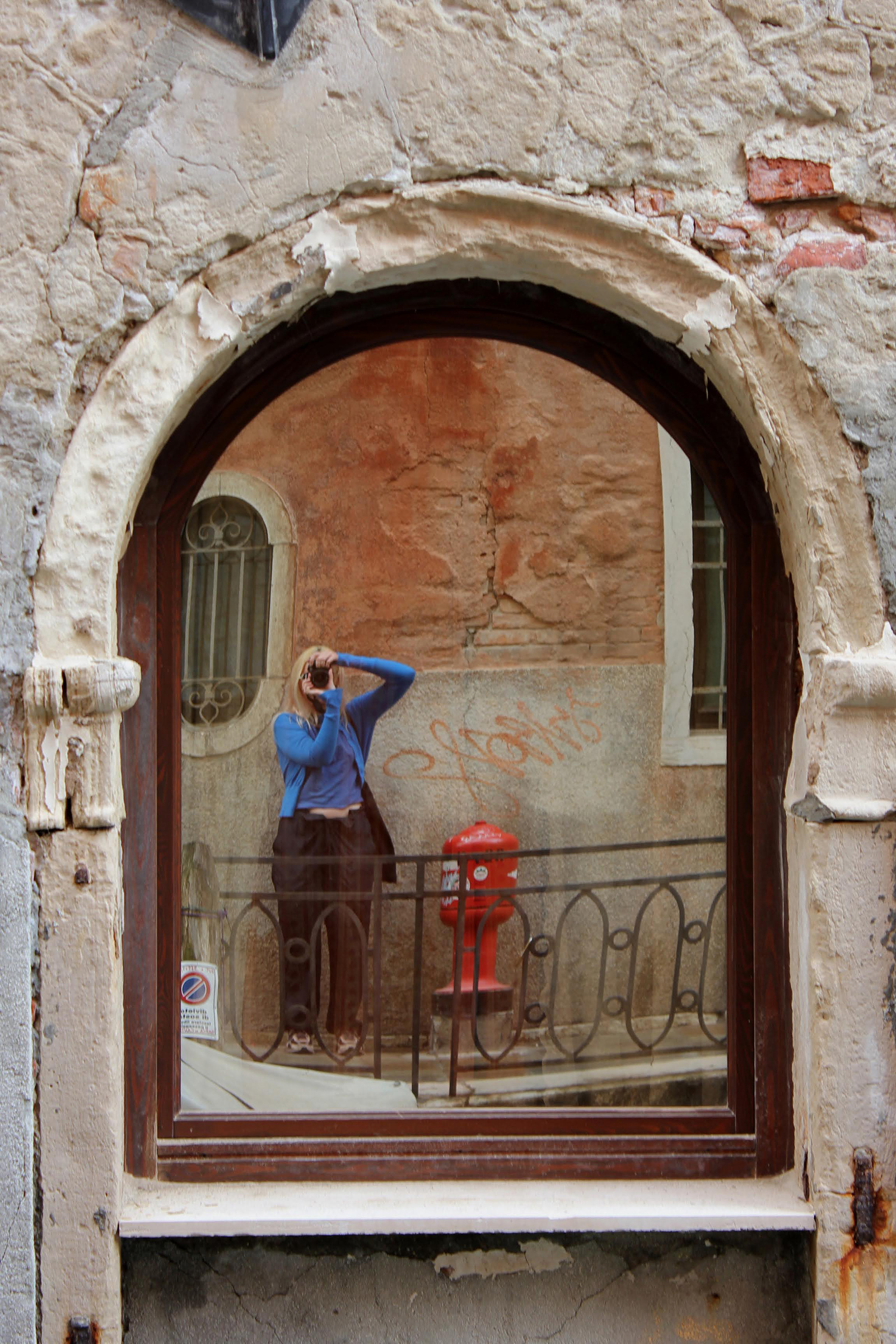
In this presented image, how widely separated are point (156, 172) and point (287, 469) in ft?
2.58

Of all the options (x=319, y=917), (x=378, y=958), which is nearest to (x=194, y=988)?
(x=319, y=917)

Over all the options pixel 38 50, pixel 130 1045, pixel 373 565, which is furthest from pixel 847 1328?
pixel 38 50

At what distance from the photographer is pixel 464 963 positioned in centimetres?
261

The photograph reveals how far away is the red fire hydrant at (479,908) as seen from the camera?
2.58 metres

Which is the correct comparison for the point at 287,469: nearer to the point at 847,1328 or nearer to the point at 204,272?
the point at 204,272

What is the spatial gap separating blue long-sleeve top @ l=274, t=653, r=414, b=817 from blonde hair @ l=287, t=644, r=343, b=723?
13 mm

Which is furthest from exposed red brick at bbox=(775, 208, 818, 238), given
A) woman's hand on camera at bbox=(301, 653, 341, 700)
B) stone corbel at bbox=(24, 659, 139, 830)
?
stone corbel at bbox=(24, 659, 139, 830)

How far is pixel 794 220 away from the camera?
204 cm

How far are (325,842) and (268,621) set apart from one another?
58cm

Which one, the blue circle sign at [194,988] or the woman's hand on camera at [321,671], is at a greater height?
the woman's hand on camera at [321,671]

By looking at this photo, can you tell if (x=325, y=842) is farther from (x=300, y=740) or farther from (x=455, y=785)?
(x=455, y=785)

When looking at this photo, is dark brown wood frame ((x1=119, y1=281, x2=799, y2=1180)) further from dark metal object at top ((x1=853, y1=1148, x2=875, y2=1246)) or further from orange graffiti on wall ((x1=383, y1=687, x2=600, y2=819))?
orange graffiti on wall ((x1=383, y1=687, x2=600, y2=819))

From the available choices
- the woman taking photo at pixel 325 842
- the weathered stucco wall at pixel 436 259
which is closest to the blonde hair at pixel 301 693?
the woman taking photo at pixel 325 842

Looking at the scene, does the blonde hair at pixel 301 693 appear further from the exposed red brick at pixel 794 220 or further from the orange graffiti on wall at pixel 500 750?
the exposed red brick at pixel 794 220
